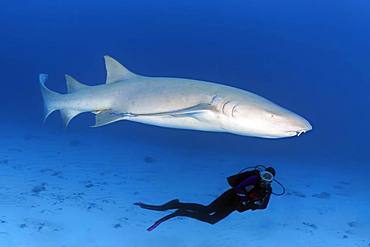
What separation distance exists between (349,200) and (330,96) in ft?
346

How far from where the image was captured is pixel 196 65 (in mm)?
118625

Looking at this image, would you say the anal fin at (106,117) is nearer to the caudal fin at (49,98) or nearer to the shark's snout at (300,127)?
the caudal fin at (49,98)

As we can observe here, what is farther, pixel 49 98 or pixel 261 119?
pixel 49 98

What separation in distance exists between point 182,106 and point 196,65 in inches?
4512

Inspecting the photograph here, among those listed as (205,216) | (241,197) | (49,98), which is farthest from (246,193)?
(49,98)

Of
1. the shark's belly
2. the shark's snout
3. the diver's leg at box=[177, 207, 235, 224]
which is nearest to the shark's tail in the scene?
the shark's belly

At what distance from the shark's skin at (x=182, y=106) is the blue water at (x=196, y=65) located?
925cm

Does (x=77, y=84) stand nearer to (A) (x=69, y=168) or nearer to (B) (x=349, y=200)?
(A) (x=69, y=168)

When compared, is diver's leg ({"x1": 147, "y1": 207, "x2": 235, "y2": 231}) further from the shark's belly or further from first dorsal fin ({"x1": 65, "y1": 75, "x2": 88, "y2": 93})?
first dorsal fin ({"x1": 65, "y1": 75, "x2": 88, "y2": 93})

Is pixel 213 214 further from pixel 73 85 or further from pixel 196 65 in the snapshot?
pixel 196 65

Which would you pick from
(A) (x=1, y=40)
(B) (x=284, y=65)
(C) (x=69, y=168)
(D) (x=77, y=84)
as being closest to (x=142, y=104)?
(D) (x=77, y=84)

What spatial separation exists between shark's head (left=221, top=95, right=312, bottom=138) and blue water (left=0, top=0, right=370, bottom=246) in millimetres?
10888

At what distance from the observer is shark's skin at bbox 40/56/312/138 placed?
15.2 ft

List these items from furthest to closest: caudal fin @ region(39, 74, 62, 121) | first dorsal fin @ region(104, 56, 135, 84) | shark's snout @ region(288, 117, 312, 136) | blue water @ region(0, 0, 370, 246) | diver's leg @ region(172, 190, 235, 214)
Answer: blue water @ region(0, 0, 370, 246), caudal fin @ region(39, 74, 62, 121), first dorsal fin @ region(104, 56, 135, 84), diver's leg @ region(172, 190, 235, 214), shark's snout @ region(288, 117, 312, 136)
